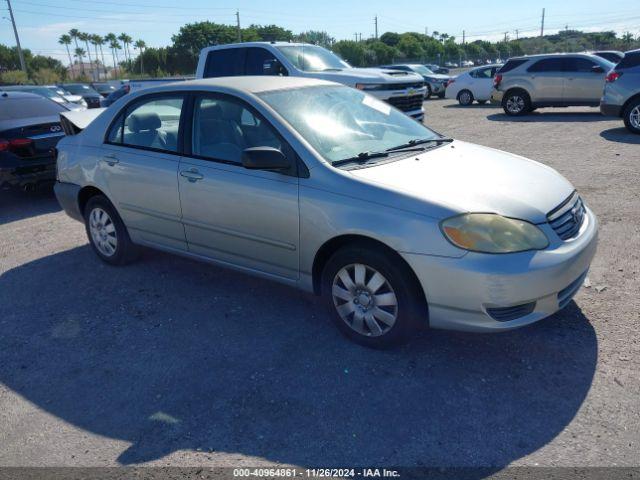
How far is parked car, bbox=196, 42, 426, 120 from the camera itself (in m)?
10.2

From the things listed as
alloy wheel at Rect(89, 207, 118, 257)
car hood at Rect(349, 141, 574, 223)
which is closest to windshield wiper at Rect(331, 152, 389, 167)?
car hood at Rect(349, 141, 574, 223)

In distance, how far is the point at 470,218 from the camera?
3195 mm

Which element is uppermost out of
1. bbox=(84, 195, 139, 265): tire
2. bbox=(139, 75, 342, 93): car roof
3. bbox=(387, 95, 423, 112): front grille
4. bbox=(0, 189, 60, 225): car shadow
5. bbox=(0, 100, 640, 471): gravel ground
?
bbox=(139, 75, 342, 93): car roof

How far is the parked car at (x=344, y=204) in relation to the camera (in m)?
3.21

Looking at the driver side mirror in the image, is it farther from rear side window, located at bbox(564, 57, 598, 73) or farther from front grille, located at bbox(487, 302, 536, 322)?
rear side window, located at bbox(564, 57, 598, 73)

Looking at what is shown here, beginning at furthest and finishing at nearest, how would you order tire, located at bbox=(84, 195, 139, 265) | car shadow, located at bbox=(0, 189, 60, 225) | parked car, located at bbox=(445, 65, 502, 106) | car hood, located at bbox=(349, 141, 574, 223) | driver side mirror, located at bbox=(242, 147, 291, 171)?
parked car, located at bbox=(445, 65, 502, 106) → car shadow, located at bbox=(0, 189, 60, 225) → tire, located at bbox=(84, 195, 139, 265) → driver side mirror, located at bbox=(242, 147, 291, 171) → car hood, located at bbox=(349, 141, 574, 223)

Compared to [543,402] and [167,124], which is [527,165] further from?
[167,124]

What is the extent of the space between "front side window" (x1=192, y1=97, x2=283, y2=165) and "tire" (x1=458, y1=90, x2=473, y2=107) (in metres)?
18.2

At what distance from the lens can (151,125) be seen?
191 inches

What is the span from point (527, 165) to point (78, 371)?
3484 mm

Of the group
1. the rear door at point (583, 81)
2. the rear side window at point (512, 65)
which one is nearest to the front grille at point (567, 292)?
the rear door at point (583, 81)

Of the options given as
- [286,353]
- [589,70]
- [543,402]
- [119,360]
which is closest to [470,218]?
[543,402]

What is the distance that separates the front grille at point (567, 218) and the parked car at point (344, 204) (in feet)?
0.05

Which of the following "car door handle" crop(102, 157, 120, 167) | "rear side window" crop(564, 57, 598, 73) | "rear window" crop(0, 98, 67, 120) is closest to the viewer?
"car door handle" crop(102, 157, 120, 167)
